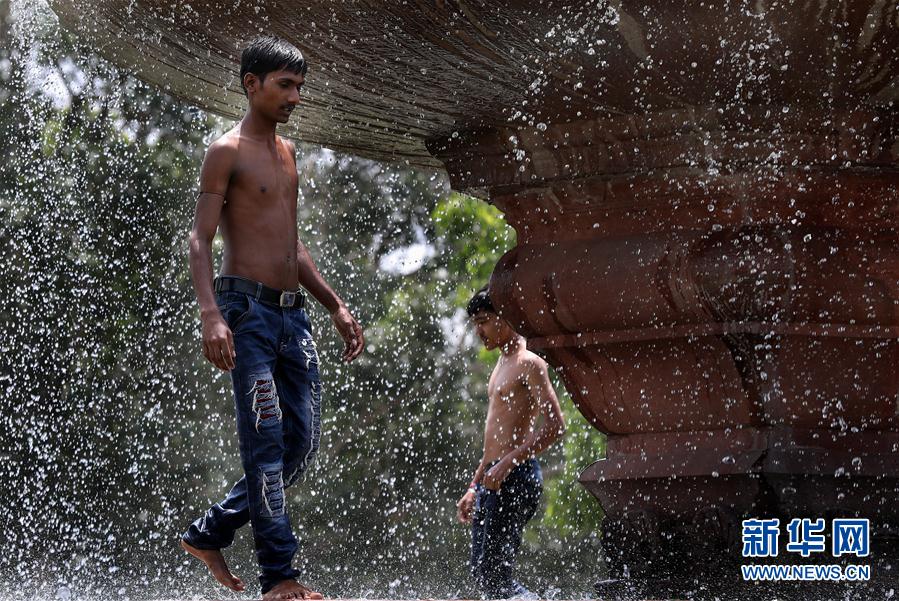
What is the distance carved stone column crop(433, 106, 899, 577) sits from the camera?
15.1 ft

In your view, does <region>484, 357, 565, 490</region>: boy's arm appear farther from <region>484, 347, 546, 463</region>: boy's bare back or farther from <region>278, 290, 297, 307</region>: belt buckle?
<region>278, 290, 297, 307</region>: belt buckle

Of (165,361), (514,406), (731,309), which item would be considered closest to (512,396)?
(514,406)

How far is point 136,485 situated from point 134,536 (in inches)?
26.3

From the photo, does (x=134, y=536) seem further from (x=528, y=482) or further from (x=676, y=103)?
(x=676, y=103)

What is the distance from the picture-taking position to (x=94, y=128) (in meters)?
13.5

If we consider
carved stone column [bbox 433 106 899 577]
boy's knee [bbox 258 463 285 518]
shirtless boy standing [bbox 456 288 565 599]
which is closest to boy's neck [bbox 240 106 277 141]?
boy's knee [bbox 258 463 285 518]

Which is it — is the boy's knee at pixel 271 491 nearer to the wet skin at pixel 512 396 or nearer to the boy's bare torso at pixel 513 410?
the wet skin at pixel 512 396

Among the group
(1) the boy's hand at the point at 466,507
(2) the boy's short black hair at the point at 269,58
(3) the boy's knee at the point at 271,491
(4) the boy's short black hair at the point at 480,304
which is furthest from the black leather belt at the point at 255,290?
(1) the boy's hand at the point at 466,507

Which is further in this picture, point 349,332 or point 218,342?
point 349,332

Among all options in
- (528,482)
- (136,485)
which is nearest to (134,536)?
(136,485)

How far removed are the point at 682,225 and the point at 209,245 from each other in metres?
1.70

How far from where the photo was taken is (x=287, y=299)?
386 cm

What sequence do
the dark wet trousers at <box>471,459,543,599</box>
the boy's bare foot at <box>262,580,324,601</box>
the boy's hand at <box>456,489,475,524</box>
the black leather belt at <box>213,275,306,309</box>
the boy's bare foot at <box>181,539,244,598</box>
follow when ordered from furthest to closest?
the boy's hand at <box>456,489,475,524</box>
the dark wet trousers at <box>471,459,543,599</box>
the boy's bare foot at <box>181,539,244,598</box>
the black leather belt at <box>213,275,306,309</box>
the boy's bare foot at <box>262,580,324,601</box>

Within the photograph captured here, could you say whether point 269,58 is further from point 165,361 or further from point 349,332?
point 165,361
